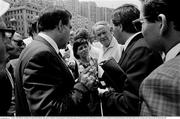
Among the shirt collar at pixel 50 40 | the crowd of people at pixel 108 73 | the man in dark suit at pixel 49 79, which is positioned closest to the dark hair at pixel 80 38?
the crowd of people at pixel 108 73

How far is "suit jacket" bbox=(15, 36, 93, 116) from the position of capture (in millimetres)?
1740

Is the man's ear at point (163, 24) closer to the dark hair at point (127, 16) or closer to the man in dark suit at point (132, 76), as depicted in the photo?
the man in dark suit at point (132, 76)

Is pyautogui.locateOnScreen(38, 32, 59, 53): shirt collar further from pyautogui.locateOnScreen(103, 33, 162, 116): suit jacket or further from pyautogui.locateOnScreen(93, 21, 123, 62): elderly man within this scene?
pyautogui.locateOnScreen(93, 21, 123, 62): elderly man

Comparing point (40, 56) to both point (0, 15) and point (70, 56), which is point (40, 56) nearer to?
point (0, 15)

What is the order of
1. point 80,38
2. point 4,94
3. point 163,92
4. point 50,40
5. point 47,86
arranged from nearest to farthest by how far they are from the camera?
point 163,92, point 47,86, point 4,94, point 50,40, point 80,38

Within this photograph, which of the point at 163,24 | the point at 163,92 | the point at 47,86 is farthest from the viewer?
the point at 47,86

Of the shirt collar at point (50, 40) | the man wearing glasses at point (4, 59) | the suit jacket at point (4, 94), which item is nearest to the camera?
the man wearing glasses at point (4, 59)

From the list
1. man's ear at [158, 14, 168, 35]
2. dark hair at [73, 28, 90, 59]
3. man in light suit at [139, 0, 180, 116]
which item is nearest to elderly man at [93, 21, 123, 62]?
dark hair at [73, 28, 90, 59]

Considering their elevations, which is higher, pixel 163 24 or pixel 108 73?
pixel 163 24

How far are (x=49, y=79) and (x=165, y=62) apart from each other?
105cm

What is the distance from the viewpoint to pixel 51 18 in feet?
6.99

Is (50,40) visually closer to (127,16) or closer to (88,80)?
(88,80)

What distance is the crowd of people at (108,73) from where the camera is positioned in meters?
1.09

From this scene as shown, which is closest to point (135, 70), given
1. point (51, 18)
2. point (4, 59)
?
point (51, 18)
